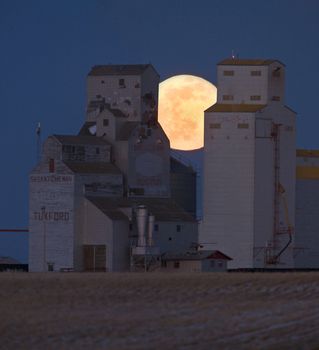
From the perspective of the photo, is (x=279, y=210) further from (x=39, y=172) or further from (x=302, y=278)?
(x=302, y=278)

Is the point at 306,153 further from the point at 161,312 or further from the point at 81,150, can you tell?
the point at 161,312

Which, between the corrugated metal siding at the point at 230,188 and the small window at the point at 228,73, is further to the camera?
the small window at the point at 228,73

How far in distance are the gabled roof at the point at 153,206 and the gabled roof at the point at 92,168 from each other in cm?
153

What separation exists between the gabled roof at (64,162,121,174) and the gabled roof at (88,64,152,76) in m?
7.29

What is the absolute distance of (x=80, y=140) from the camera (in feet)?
291

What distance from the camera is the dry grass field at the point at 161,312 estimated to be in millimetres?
39906

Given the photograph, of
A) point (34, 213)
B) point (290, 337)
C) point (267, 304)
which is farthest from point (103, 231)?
point (290, 337)

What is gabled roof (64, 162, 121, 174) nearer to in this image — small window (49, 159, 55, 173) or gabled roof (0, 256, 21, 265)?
small window (49, 159, 55, 173)

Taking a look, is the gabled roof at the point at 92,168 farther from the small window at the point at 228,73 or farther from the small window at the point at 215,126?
the small window at the point at 228,73

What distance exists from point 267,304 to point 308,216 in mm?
51587

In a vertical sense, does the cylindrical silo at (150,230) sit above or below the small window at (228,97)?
below

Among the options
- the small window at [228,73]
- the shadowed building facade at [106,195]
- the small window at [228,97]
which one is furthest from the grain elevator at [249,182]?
the shadowed building facade at [106,195]

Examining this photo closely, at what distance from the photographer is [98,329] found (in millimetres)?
41406

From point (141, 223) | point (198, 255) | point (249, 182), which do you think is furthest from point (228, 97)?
point (141, 223)
